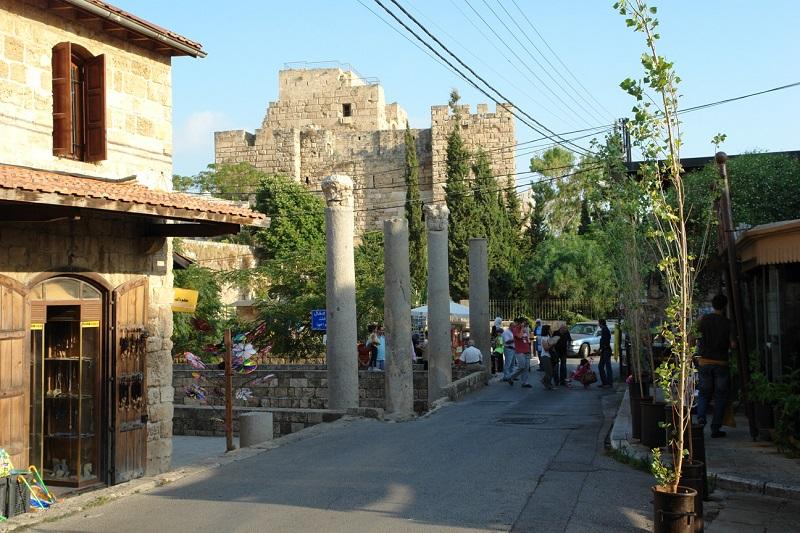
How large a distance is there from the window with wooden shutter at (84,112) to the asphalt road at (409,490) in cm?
411

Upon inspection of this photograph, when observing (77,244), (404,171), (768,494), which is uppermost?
(404,171)

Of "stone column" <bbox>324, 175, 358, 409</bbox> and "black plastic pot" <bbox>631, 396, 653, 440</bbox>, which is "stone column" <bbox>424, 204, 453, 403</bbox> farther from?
"black plastic pot" <bbox>631, 396, 653, 440</bbox>

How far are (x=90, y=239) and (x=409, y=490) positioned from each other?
4.96m

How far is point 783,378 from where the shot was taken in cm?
1015

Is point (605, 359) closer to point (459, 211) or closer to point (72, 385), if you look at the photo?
point (72, 385)

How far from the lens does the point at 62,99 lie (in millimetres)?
10789

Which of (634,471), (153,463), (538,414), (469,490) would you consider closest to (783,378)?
(634,471)

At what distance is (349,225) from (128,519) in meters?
9.46

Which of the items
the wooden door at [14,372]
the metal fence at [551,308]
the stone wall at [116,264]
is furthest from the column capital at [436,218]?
the metal fence at [551,308]

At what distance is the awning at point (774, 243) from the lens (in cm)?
923

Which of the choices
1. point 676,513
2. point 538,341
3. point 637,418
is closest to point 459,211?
point 538,341

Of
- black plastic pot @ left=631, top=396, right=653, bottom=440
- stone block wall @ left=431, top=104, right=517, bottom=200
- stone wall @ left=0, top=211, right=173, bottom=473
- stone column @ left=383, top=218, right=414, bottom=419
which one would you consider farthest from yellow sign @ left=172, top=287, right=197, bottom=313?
stone block wall @ left=431, top=104, right=517, bottom=200

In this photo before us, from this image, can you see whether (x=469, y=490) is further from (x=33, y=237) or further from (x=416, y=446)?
(x=33, y=237)

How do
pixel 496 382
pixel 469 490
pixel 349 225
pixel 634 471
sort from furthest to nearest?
pixel 496 382
pixel 349 225
pixel 634 471
pixel 469 490
